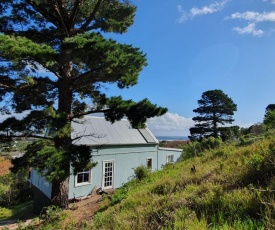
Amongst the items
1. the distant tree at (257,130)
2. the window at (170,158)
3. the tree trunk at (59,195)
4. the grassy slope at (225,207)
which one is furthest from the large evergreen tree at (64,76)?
the window at (170,158)

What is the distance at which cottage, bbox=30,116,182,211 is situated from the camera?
50.5 ft

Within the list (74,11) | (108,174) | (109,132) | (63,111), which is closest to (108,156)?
(108,174)

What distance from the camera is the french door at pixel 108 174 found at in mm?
16745

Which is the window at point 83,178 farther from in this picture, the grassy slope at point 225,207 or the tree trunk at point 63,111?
the grassy slope at point 225,207

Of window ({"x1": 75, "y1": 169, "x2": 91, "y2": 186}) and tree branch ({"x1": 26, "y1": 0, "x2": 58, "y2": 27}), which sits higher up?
tree branch ({"x1": 26, "y1": 0, "x2": 58, "y2": 27})

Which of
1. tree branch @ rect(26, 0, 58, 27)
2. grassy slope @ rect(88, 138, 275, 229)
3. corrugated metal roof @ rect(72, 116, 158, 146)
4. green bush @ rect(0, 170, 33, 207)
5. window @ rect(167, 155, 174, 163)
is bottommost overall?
green bush @ rect(0, 170, 33, 207)

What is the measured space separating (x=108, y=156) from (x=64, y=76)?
30.4 ft

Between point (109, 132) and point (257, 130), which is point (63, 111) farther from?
point (257, 130)

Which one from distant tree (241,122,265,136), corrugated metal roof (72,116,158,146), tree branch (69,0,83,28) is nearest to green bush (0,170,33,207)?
corrugated metal roof (72,116,158,146)

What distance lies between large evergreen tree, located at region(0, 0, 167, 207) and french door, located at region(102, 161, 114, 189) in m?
7.59

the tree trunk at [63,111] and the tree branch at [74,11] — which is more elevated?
the tree branch at [74,11]

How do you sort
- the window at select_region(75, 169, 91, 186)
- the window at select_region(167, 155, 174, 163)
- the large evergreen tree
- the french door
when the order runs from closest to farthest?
the large evergreen tree, the window at select_region(75, 169, 91, 186), the french door, the window at select_region(167, 155, 174, 163)

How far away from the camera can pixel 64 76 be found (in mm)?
9188

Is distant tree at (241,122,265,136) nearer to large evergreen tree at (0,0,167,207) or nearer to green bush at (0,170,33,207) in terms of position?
large evergreen tree at (0,0,167,207)
